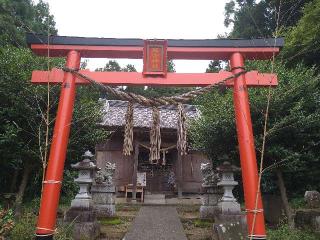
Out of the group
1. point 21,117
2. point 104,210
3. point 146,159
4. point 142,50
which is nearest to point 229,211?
point 142,50

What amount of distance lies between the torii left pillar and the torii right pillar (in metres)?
2.96

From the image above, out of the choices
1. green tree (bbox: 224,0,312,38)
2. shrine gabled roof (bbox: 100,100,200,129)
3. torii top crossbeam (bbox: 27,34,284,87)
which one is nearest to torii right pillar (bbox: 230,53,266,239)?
torii top crossbeam (bbox: 27,34,284,87)

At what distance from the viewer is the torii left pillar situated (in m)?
4.79

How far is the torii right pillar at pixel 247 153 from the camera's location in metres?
4.80

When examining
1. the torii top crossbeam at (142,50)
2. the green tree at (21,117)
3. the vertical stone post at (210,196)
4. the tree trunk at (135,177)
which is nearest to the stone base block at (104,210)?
the green tree at (21,117)

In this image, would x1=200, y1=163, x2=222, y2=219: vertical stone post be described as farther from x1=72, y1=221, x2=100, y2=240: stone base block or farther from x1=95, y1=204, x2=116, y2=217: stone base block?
x1=72, y1=221, x2=100, y2=240: stone base block

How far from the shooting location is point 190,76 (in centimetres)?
589

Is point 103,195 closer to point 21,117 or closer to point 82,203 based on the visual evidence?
point 82,203

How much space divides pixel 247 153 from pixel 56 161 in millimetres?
3143

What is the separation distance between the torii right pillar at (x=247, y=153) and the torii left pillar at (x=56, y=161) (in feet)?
9.71

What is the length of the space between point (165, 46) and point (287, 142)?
617cm

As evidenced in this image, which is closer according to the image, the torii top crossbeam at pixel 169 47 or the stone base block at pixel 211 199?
the torii top crossbeam at pixel 169 47

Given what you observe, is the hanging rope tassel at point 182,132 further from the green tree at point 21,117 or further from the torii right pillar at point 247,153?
the green tree at point 21,117

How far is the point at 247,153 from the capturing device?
17.4 ft
